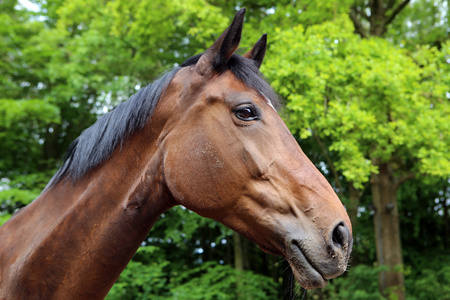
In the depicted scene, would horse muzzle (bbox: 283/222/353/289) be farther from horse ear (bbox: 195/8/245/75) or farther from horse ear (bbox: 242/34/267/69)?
horse ear (bbox: 242/34/267/69)

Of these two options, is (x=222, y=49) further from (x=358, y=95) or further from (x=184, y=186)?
(x=358, y=95)

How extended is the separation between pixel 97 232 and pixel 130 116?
0.57m

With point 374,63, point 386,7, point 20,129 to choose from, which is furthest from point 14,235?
point 386,7

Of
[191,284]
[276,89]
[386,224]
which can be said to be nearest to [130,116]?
[276,89]

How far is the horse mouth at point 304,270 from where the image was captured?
1520mm

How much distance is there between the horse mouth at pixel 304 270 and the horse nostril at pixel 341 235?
0.41 ft

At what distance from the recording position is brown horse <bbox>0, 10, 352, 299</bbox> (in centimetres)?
161

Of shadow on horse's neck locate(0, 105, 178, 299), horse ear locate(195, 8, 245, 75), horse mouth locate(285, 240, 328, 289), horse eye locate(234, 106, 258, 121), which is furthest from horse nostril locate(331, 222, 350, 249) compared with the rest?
horse ear locate(195, 8, 245, 75)

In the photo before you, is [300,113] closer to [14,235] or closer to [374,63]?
[374,63]

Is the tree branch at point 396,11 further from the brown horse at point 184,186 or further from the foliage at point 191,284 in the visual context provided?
the brown horse at point 184,186

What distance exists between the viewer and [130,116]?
1962mm

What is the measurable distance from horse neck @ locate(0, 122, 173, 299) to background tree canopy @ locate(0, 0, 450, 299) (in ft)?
15.3

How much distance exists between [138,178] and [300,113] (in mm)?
4919

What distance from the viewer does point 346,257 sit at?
4.99 ft
